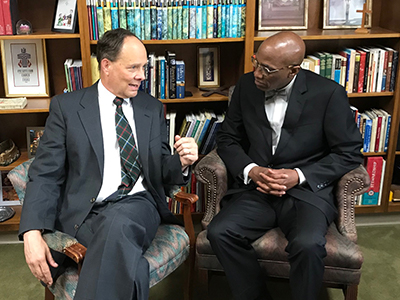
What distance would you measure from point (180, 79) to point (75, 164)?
1.03 meters

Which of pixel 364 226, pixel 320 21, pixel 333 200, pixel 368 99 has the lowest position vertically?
pixel 364 226

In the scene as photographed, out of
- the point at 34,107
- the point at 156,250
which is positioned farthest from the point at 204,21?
the point at 156,250

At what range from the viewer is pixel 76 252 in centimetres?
189

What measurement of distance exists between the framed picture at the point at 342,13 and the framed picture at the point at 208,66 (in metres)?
0.72

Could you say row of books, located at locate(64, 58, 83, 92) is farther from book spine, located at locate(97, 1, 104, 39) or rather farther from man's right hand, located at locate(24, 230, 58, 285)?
man's right hand, located at locate(24, 230, 58, 285)

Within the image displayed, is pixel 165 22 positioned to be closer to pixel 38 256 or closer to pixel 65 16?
pixel 65 16

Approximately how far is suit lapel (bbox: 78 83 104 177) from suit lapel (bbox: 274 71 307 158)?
865 mm

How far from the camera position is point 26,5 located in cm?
304

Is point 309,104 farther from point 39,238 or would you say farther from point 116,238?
point 39,238

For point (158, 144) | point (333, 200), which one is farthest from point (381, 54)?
point (158, 144)

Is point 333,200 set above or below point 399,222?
above


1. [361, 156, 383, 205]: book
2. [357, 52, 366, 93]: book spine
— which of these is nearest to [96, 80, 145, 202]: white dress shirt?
[357, 52, 366, 93]: book spine

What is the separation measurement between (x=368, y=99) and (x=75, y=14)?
2.00m

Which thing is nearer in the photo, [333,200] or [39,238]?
[39,238]
